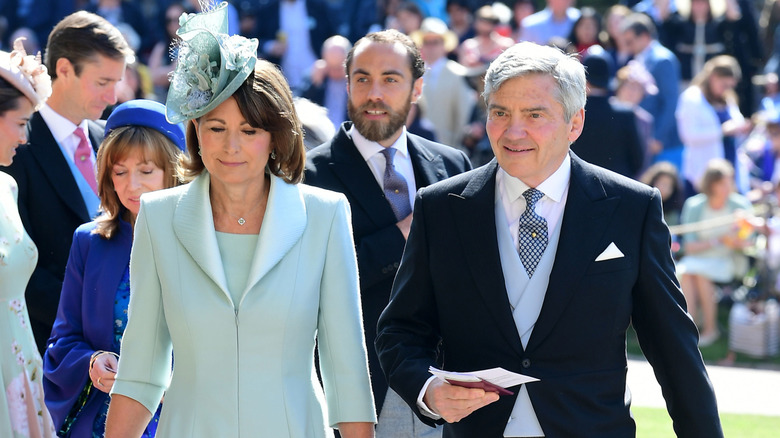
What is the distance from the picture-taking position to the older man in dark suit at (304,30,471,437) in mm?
4949

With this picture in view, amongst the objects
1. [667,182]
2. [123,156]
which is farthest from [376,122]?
[667,182]

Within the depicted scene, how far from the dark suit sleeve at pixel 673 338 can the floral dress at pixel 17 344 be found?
246cm

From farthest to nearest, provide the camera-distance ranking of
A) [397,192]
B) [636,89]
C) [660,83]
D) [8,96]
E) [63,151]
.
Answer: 1. [660,83]
2. [636,89]
3. [63,151]
4. [397,192]
5. [8,96]

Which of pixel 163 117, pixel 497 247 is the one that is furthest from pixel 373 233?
A: pixel 497 247

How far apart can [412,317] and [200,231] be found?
0.76m

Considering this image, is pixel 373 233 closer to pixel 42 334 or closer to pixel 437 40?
pixel 42 334

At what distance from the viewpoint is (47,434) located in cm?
475

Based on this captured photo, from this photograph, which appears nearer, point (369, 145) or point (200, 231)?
point (200, 231)

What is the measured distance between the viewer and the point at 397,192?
205 inches

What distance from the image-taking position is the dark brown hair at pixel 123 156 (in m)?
4.59

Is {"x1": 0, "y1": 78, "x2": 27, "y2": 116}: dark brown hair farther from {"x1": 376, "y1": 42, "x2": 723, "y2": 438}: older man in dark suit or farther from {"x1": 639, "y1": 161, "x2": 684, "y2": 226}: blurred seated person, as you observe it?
{"x1": 639, "y1": 161, "x2": 684, "y2": 226}: blurred seated person

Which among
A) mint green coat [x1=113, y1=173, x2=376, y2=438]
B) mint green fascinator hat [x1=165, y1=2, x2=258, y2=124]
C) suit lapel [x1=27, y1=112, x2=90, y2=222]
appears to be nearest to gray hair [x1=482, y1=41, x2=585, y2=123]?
mint green coat [x1=113, y1=173, x2=376, y2=438]

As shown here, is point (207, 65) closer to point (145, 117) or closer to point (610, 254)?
point (145, 117)

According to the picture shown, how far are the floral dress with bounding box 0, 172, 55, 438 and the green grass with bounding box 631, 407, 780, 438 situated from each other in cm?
454
